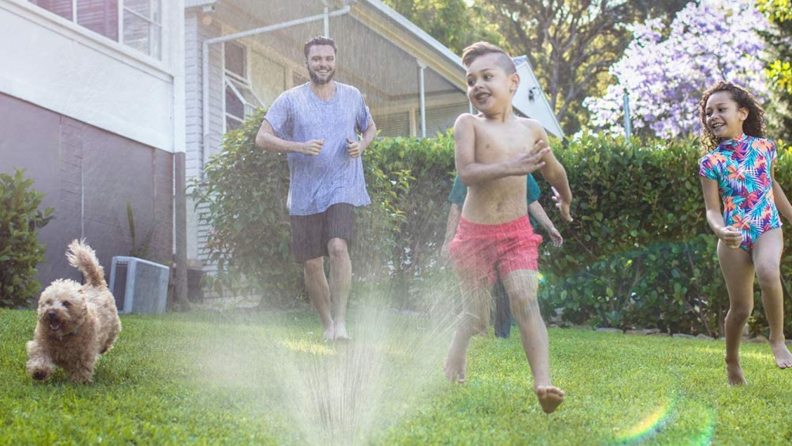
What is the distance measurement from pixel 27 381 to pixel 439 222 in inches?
256

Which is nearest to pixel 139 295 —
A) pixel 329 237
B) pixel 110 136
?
pixel 110 136

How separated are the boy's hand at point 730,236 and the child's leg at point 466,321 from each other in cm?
136

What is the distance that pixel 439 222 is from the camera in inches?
400

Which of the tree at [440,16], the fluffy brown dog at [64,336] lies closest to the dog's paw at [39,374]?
the fluffy brown dog at [64,336]

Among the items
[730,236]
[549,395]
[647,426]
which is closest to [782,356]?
[730,236]

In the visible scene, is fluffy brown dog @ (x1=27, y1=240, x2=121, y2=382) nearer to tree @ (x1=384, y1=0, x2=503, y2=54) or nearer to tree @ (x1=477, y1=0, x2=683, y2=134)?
tree @ (x1=384, y1=0, x2=503, y2=54)

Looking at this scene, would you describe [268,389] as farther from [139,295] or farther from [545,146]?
[139,295]

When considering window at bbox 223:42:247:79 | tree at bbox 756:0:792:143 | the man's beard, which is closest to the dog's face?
the man's beard

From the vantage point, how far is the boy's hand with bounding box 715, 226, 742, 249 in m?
4.39

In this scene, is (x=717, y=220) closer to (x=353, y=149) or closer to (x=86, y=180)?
(x=353, y=149)

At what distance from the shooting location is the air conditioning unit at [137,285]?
941 cm

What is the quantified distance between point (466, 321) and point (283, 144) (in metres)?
2.25

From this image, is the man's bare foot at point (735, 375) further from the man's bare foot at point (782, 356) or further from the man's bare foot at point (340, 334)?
the man's bare foot at point (340, 334)

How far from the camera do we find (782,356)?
15.3 feet
